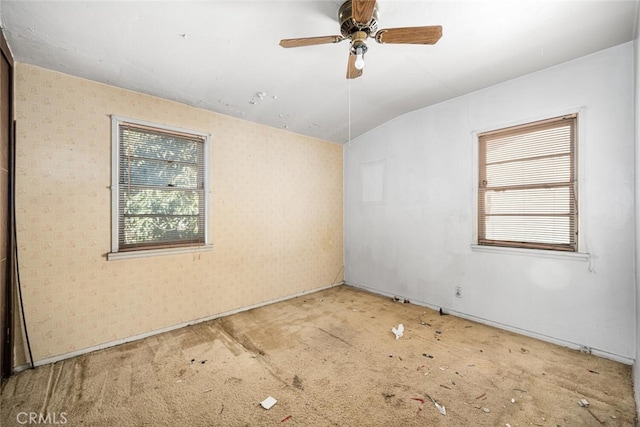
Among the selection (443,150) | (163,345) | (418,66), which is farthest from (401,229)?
(163,345)

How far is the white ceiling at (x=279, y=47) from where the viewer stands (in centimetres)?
182

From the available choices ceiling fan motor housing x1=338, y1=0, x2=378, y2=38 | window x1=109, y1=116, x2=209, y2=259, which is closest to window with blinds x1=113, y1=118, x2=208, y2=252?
window x1=109, y1=116, x2=209, y2=259

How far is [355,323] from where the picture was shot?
126 inches

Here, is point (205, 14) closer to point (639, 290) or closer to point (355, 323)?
point (355, 323)

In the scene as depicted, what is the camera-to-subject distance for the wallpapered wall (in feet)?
7.52

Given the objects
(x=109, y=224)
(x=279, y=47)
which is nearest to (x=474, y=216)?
(x=279, y=47)

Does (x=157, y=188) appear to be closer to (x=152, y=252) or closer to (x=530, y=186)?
(x=152, y=252)

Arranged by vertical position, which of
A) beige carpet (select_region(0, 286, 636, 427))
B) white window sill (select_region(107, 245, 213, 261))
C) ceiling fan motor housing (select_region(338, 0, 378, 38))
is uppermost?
ceiling fan motor housing (select_region(338, 0, 378, 38))

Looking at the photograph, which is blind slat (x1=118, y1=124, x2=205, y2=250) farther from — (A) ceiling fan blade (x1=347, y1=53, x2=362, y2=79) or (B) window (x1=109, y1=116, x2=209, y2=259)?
(A) ceiling fan blade (x1=347, y1=53, x2=362, y2=79)

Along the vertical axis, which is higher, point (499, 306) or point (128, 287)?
point (128, 287)

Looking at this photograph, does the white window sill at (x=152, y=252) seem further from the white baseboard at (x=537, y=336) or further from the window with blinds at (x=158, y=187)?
the white baseboard at (x=537, y=336)

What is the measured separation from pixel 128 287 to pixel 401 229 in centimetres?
348

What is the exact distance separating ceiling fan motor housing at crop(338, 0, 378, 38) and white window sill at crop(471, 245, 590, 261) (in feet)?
8.64

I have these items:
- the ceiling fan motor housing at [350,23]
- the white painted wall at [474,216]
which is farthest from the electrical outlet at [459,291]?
the ceiling fan motor housing at [350,23]
